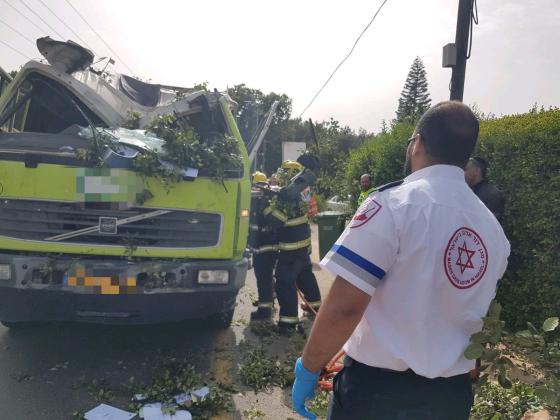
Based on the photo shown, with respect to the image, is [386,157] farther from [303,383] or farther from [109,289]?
[303,383]

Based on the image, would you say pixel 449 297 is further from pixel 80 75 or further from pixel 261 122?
pixel 80 75

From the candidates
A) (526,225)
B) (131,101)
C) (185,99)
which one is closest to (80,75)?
(131,101)

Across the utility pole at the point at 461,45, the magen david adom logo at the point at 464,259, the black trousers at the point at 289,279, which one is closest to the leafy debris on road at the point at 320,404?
the black trousers at the point at 289,279

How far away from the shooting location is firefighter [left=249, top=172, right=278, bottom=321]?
17.5 ft

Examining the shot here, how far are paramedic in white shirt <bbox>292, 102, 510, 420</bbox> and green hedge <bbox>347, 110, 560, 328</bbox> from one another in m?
3.08

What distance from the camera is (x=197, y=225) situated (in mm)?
3789

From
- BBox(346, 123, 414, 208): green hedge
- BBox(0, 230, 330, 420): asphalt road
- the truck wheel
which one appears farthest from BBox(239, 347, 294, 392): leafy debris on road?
BBox(346, 123, 414, 208): green hedge

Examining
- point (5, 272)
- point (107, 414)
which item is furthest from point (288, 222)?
point (5, 272)

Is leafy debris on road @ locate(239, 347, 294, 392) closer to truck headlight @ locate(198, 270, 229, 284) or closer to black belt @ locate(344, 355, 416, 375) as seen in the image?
truck headlight @ locate(198, 270, 229, 284)

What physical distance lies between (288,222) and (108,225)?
6.62ft

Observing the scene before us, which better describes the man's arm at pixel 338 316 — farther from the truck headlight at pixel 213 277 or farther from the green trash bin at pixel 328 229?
the green trash bin at pixel 328 229

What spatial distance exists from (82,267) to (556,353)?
121 inches

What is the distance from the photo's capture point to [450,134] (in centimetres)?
163

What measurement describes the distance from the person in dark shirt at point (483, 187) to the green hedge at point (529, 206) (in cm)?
44
